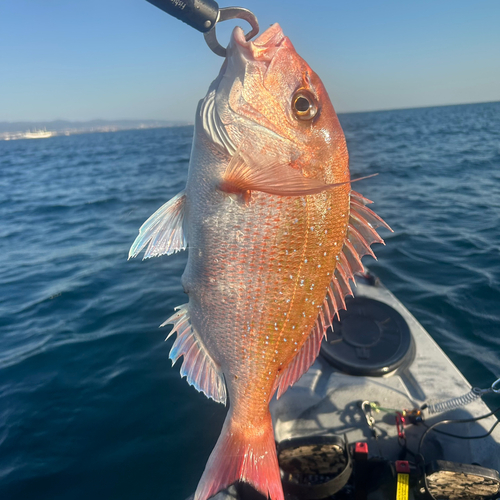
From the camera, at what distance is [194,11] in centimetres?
122

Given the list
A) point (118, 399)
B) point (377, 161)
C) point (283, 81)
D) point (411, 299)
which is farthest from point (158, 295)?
point (377, 161)

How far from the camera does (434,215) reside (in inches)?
367

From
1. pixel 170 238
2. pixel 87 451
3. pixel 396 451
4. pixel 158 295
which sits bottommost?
pixel 87 451

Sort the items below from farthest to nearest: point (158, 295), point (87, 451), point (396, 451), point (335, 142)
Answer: point (158, 295), point (87, 451), point (396, 451), point (335, 142)

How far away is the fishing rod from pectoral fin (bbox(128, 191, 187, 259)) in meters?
0.73

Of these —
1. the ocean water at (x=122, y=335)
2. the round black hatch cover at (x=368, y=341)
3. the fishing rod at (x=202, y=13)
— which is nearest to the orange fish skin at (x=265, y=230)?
the fishing rod at (x=202, y=13)

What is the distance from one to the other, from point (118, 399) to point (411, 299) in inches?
188

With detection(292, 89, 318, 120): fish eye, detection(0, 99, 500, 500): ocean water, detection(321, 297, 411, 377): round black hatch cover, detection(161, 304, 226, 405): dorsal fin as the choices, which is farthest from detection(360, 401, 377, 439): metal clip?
detection(292, 89, 318, 120): fish eye

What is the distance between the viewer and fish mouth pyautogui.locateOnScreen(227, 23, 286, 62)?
1514 millimetres

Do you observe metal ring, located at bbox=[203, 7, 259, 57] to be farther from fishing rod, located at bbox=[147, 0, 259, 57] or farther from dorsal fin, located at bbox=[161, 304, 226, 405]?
dorsal fin, located at bbox=[161, 304, 226, 405]

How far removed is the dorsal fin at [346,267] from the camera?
164cm

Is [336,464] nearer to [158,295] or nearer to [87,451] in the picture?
[87,451]

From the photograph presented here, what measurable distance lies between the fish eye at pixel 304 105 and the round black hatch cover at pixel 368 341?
251cm

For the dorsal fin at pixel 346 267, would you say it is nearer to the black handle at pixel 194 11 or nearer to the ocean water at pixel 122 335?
the black handle at pixel 194 11
